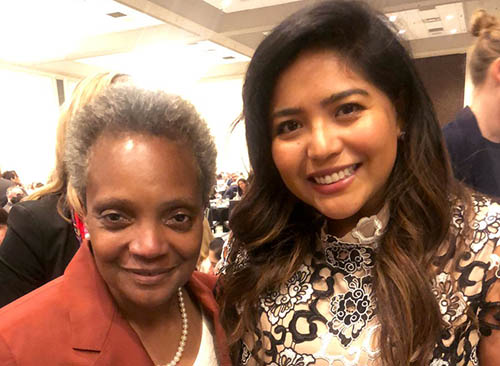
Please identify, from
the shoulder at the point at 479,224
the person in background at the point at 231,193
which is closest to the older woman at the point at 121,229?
the shoulder at the point at 479,224

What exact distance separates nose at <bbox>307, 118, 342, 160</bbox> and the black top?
1.02 meters

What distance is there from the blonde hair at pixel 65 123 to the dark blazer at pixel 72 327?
0.54 m

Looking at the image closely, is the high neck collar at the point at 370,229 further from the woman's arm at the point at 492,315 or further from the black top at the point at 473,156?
the black top at the point at 473,156

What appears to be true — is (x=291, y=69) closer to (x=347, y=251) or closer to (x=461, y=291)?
(x=347, y=251)

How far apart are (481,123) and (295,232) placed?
4.04 ft

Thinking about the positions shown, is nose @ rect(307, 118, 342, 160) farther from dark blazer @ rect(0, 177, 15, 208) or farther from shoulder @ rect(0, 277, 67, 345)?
dark blazer @ rect(0, 177, 15, 208)

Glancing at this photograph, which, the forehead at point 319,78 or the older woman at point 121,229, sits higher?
the forehead at point 319,78

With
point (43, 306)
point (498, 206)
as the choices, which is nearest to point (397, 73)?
point (498, 206)

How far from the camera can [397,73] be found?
51.9 inches

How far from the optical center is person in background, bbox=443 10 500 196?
2.09m

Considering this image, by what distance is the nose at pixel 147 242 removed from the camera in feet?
3.69

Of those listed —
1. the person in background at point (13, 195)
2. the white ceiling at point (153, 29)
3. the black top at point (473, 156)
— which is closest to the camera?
the black top at point (473, 156)

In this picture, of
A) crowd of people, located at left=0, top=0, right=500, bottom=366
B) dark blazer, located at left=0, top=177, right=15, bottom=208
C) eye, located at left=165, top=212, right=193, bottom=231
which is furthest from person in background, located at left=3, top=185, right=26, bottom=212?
eye, located at left=165, top=212, right=193, bottom=231

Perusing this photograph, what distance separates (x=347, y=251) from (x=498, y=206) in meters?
0.42
